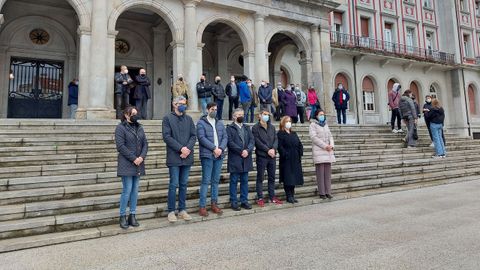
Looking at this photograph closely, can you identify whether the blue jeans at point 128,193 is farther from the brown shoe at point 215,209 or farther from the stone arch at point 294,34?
the stone arch at point 294,34

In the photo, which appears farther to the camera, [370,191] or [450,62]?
[450,62]

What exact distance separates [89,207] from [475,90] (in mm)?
33620

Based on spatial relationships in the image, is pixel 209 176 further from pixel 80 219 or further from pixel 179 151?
pixel 80 219

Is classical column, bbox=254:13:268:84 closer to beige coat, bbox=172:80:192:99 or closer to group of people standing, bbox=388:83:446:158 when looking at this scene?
beige coat, bbox=172:80:192:99

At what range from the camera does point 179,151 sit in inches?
209

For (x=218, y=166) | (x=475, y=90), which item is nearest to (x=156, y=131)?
(x=218, y=166)

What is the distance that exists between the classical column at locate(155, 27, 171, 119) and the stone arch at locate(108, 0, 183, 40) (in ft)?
10.4

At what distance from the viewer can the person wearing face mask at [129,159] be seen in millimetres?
4922

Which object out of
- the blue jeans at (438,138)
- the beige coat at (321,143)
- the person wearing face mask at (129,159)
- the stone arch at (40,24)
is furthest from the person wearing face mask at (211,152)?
the stone arch at (40,24)

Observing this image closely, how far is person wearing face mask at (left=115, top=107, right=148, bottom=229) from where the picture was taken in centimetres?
492

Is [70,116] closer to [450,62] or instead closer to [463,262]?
[463,262]

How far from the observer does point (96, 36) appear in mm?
11234

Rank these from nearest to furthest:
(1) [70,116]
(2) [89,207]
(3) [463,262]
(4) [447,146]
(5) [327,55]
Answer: (3) [463,262] → (2) [89,207] → (4) [447,146] → (1) [70,116] → (5) [327,55]

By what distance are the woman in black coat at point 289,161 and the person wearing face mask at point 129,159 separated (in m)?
2.82
